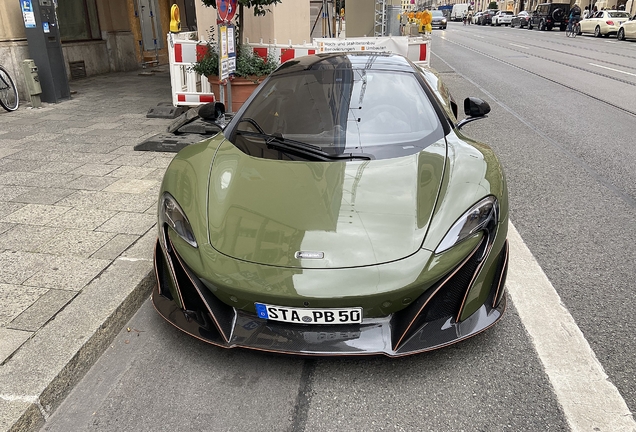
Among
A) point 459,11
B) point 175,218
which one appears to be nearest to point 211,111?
point 175,218

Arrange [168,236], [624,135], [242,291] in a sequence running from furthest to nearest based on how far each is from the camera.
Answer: [624,135]
[168,236]
[242,291]

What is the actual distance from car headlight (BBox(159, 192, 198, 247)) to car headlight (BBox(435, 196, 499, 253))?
49.1 inches

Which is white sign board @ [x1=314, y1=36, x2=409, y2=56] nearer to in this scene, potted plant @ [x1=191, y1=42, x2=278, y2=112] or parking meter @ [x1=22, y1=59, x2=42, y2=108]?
potted plant @ [x1=191, y1=42, x2=278, y2=112]

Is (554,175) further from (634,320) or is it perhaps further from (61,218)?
(61,218)

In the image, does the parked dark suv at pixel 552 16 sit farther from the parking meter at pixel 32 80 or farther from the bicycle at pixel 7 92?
the bicycle at pixel 7 92

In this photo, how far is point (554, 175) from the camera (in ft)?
18.2

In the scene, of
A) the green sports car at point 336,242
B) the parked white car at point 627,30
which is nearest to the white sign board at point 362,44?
the green sports car at point 336,242

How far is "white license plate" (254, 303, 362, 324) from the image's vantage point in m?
2.31

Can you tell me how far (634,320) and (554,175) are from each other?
291 cm

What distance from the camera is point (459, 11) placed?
76.8 m

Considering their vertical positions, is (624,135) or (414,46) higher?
(414,46)

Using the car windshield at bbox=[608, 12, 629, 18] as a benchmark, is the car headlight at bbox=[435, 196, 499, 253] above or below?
below

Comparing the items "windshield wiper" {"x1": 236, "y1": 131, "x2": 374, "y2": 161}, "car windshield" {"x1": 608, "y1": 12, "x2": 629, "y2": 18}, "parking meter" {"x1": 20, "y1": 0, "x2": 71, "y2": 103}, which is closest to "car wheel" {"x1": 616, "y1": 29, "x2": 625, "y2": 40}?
"car windshield" {"x1": 608, "y1": 12, "x2": 629, "y2": 18}

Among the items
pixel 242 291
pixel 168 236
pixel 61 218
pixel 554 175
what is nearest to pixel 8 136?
pixel 61 218
